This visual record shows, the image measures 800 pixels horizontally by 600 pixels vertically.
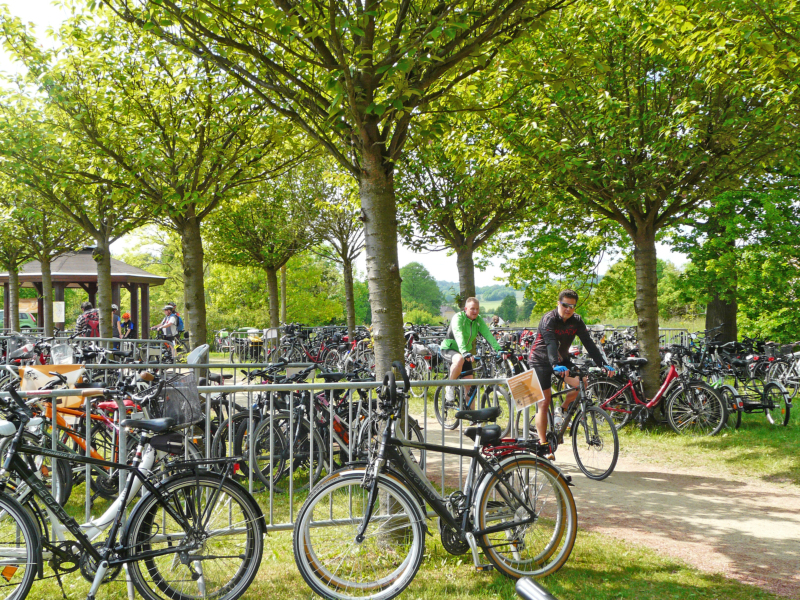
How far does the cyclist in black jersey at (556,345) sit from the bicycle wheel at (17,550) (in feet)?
15.8

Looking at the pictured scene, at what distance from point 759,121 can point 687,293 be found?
11494mm

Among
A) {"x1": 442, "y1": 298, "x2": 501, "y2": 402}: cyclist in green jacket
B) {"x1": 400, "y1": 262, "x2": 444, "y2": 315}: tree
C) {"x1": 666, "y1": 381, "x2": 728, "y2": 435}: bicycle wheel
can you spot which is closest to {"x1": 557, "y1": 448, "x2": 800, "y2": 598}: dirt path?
{"x1": 666, "y1": 381, "x2": 728, "y2": 435}: bicycle wheel

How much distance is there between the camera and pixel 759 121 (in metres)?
7.99

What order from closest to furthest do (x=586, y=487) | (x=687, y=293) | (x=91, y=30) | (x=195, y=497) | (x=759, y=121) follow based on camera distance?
(x=195, y=497) → (x=586, y=487) → (x=759, y=121) → (x=91, y=30) → (x=687, y=293)

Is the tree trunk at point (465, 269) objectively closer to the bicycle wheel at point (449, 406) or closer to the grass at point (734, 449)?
the bicycle wheel at point (449, 406)

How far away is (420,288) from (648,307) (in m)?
80.2

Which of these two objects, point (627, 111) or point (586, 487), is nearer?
point (586, 487)

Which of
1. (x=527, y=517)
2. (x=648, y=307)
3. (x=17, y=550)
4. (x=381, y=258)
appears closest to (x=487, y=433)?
(x=527, y=517)

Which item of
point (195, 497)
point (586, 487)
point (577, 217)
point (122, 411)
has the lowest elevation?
point (586, 487)

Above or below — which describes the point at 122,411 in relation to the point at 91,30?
below

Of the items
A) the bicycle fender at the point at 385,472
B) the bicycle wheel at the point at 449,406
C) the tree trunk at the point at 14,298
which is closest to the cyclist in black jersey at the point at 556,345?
the bicycle wheel at the point at 449,406

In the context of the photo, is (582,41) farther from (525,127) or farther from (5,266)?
(5,266)

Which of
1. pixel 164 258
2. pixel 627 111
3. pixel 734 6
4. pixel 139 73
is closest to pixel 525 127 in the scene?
pixel 627 111

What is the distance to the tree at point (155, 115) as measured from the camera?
27.8 feet
